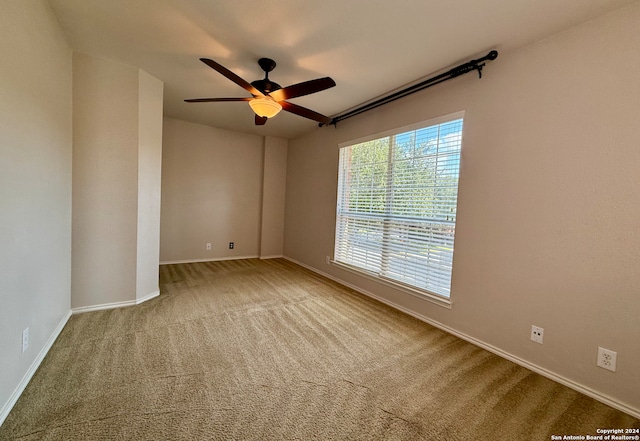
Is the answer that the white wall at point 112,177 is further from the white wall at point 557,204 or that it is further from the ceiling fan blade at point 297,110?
the white wall at point 557,204

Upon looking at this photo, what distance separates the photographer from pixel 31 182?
64.3 inches

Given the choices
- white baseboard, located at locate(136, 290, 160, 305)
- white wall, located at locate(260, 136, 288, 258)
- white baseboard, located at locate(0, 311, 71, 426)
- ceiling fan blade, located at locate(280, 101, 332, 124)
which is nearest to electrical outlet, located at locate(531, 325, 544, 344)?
ceiling fan blade, located at locate(280, 101, 332, 124)

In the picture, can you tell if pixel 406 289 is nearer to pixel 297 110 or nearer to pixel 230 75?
pixel 297 110

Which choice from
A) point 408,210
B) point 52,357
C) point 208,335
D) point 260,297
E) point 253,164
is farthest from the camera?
point 253,164

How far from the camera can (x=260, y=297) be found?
10.4 ft

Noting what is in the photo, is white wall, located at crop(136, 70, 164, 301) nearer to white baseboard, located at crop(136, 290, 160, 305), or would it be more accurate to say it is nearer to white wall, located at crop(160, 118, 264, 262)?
white baseboard, located at crop(136, 290, 160, 305)

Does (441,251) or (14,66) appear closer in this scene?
(14,66)

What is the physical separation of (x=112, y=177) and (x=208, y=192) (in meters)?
2.22

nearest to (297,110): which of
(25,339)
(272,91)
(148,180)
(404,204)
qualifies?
(272,91)

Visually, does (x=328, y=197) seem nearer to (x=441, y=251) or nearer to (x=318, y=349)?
(x=441, y=251)

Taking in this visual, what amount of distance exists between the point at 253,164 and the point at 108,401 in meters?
4.33

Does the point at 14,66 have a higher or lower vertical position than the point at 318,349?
higher

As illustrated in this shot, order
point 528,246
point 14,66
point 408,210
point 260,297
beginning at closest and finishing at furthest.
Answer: point 14,66, point 528,246, point 408,210, point 260,297

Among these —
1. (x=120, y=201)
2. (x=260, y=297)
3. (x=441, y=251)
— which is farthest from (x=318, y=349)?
(x=120, y=201)
